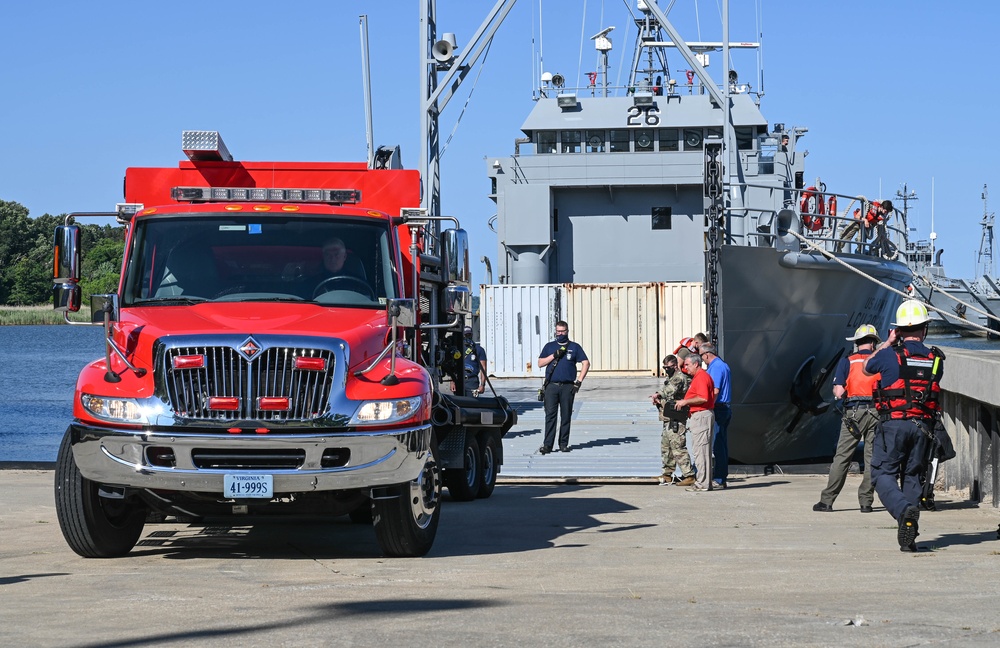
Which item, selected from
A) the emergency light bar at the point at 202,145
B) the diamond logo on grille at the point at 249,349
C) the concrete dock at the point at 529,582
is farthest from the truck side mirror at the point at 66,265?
the emergency light bar at the point at 202,145

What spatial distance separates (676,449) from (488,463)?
102 inches

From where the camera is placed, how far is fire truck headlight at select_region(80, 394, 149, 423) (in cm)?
856

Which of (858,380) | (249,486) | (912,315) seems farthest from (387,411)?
(858,380)

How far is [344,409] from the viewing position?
28.3 feet

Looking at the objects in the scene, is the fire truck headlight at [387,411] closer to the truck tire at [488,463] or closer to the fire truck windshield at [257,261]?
the fire truck windshield at [257,261]

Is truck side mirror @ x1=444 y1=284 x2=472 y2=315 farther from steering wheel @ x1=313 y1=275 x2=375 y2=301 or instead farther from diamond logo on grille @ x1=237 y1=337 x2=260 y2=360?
diamond logo on grille @ x1=237 y1=337 x2=260 y2=360

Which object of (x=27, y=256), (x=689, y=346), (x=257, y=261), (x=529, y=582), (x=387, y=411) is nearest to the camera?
(x=529, y=582)

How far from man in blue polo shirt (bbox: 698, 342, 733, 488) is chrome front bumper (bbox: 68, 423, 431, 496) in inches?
308

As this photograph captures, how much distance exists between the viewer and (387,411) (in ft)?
28.7

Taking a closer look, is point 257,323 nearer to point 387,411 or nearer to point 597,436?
point 387,411

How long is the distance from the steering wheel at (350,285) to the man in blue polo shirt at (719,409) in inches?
269

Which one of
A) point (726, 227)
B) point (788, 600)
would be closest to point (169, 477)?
point (788, 600)

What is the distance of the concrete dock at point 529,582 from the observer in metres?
6.21

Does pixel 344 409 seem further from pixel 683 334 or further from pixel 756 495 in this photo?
pixel 683 334
